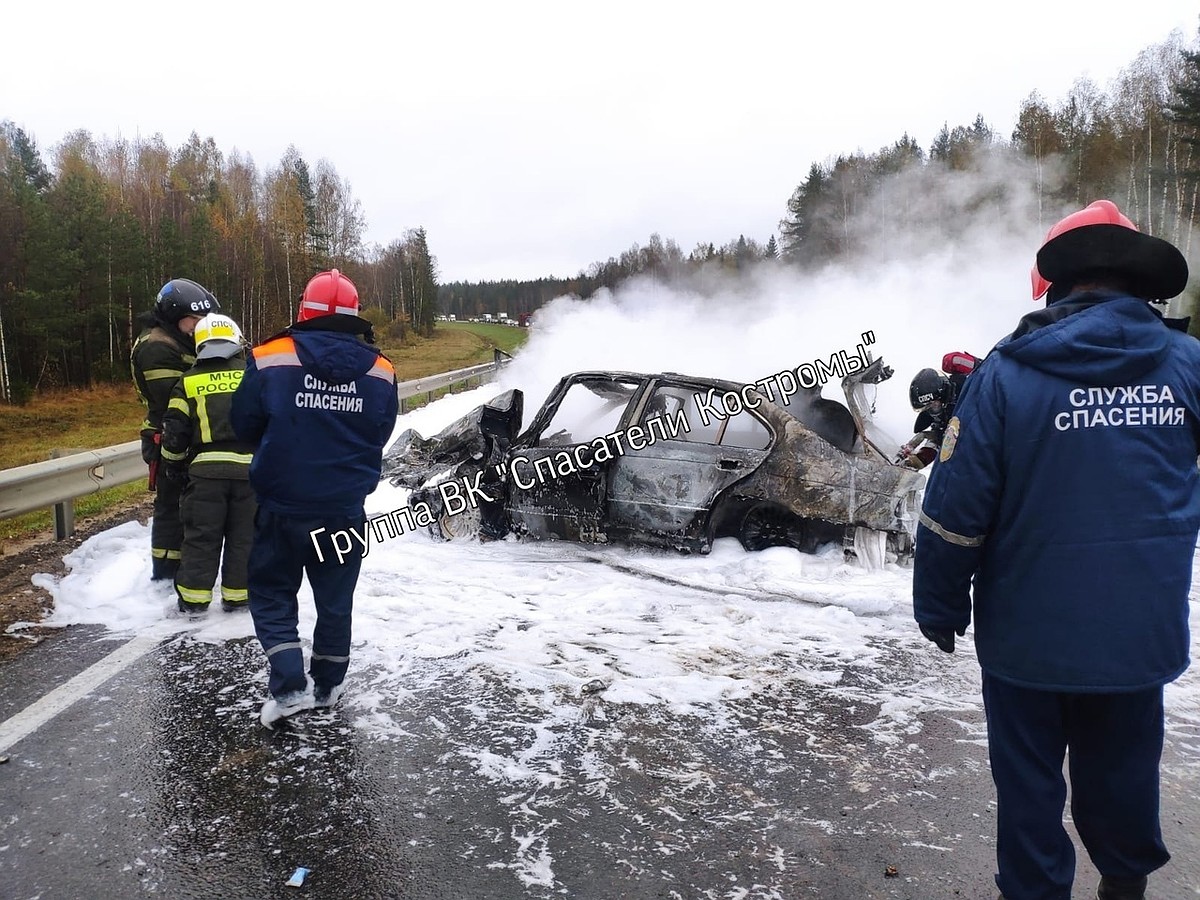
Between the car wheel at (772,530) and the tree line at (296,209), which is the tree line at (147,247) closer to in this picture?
the tree line at (296,209)

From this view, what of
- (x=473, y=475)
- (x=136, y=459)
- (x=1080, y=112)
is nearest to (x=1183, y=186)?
(x=1080, y=112)

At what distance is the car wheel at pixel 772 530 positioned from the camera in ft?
19.3

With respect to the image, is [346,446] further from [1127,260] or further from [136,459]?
[136,459]

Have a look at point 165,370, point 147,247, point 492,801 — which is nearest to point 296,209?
point 147,247

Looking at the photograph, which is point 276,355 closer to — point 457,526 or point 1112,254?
point 1112,254

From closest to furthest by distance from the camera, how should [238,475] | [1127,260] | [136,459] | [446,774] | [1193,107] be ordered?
[1127,260] < [446,774] < [238,475] < [136,459] < [1193,107]

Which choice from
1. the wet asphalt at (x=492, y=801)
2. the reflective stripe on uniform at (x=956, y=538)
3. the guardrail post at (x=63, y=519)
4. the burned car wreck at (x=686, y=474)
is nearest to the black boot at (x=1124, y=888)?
the wet asphalt at (x=492, y=801)

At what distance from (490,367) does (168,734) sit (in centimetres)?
2358

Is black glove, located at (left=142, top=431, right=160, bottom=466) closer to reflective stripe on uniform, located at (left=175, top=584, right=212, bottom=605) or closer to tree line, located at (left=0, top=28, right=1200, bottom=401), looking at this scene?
reflective stripe on uniform, located at (left=175, top=584, right=212, bottom=605)

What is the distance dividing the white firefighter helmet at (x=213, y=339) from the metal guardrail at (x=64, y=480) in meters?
1.06

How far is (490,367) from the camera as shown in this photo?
1043 inches

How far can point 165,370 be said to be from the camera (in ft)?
17.1

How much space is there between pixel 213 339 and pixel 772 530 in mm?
4005

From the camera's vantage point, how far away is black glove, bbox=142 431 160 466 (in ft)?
17.4
